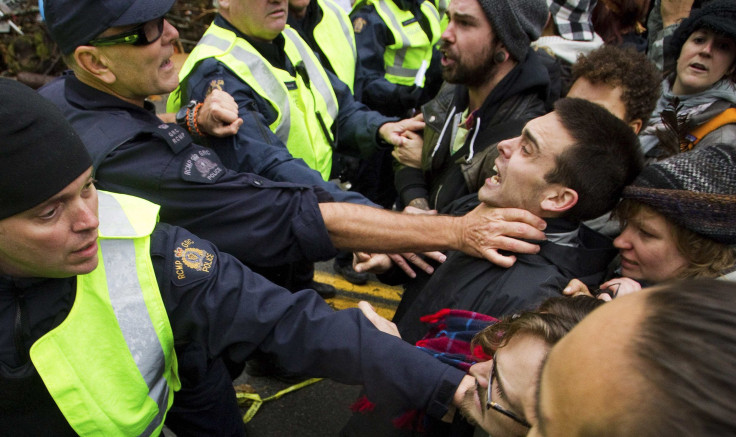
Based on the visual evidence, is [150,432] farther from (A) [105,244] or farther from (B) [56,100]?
(B) [56,100]

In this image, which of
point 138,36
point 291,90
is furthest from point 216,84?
point 138,36

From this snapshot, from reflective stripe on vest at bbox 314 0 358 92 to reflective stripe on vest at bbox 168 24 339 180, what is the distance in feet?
1.52

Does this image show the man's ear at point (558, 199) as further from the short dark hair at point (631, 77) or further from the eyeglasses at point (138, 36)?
the eyeglasses at point (138, 36)

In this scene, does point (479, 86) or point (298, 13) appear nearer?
point (479, 86)

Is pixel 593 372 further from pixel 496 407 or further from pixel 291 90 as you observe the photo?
pixel 291 90

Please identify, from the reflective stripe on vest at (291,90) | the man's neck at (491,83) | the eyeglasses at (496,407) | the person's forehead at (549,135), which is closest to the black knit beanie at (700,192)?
the person's forehead at (549,135)

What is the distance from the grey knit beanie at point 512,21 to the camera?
8.57ft

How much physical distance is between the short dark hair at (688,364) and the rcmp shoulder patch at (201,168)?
66.3 inches

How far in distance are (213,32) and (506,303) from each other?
215cm

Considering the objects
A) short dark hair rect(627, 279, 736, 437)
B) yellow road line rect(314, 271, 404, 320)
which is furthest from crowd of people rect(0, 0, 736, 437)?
yellow road line rect(314, 271, 404, 320)

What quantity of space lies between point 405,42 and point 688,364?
4092 millimetres

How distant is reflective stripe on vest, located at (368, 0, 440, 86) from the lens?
4.27m

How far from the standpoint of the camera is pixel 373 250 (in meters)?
2.17

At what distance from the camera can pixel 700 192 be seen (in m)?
1.58
